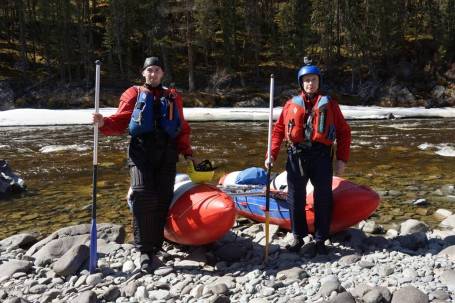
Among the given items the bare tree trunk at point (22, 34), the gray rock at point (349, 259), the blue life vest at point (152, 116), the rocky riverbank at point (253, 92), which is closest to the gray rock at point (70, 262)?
the blue life vest at point (152, 116)

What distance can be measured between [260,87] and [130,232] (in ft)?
115

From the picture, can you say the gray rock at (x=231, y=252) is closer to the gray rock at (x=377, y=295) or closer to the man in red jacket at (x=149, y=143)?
the man in red jacket at (x=149, y=143)

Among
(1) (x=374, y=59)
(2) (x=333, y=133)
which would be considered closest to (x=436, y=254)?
(2) (x=333, y=133)

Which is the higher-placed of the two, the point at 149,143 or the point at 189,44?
the point at 189,44

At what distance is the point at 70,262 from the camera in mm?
4730

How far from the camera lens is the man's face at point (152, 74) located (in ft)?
15.6

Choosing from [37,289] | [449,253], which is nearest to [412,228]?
[449,253]

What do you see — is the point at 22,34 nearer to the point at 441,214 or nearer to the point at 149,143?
the point at 149,143

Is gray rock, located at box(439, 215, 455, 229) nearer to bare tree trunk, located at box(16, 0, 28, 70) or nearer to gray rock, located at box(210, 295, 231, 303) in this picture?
gray rock, located at box(210, 295, 231, 303)

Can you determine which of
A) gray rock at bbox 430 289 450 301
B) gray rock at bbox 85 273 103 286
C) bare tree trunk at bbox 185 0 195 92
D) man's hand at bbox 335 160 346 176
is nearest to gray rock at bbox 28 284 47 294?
gray rock at bbox 85 273 103 286

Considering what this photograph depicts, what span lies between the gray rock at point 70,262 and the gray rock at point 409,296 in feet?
10.2

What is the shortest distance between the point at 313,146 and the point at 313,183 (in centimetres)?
45

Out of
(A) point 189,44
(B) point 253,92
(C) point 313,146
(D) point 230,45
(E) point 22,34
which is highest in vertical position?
(E) point 22,34

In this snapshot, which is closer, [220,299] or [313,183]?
[220,299]
